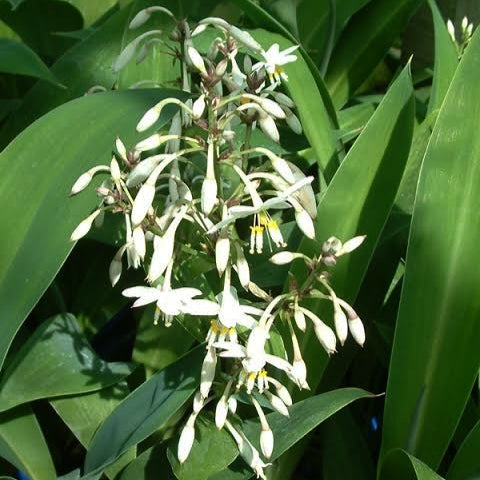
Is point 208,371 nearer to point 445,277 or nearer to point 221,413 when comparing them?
point 221,413

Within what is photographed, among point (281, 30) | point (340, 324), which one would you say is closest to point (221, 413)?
point (340, 324)

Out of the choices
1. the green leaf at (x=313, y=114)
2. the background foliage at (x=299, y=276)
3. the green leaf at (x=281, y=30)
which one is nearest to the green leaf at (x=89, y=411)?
the background foliage at (x=299, y=276)

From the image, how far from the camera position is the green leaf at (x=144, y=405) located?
1.10 m

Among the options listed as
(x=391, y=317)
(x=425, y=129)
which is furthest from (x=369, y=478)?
(x=425, y=129)

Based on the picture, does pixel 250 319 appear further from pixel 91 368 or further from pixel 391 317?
pixel 391 317

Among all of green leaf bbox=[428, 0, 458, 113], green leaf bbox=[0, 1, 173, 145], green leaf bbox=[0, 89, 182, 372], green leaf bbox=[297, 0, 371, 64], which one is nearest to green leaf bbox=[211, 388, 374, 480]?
green leaf bbox=[0, 89, 182, 372]

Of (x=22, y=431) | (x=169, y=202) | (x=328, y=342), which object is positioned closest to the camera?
(x=328, y=342)

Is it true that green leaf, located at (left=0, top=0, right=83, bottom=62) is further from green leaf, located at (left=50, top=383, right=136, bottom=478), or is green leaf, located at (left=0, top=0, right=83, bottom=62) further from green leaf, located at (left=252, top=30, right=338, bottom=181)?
green leaf, located at (left=50, top=383, right=136, bottom=478)

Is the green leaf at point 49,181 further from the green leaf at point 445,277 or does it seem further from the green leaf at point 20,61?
the green leaf at point 445,277

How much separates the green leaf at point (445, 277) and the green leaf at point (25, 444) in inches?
18.6

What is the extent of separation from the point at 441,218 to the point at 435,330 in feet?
0.48

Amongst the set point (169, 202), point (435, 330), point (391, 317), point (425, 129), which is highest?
point (169, 202)

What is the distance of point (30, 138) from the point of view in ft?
3.87

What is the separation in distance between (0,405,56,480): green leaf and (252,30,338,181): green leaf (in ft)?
1.83
